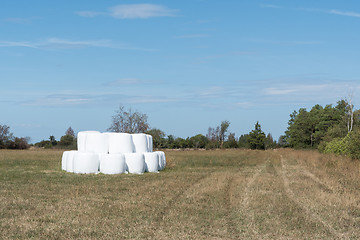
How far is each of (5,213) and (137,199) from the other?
3866 millimetres

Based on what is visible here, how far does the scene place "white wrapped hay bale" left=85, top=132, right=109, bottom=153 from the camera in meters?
23.2

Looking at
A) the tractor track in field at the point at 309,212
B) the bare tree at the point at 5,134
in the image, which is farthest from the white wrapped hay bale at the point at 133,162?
the bare tree at the point at 5,134

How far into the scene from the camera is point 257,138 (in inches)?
3570

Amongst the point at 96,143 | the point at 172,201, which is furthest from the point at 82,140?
the point at 172,201

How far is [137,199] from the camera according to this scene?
13297 millimetres

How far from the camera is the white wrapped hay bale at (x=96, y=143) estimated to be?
23.2 metres

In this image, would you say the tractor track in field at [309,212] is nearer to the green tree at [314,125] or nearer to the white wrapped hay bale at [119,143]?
the white wrapped hay bale at [119,143]

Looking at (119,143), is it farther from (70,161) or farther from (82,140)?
(70,161)

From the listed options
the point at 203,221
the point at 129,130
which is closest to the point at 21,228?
the point at 203,221

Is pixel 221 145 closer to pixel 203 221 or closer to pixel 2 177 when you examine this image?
pixel 2 177

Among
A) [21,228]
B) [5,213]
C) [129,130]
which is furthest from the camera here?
[129,130]

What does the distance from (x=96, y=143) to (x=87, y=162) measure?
1273 millimetres

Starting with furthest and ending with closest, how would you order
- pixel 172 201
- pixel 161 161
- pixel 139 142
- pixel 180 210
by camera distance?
pixel 161 161 < pixel 139 142 < pixel 172 201 < pixel 180 210

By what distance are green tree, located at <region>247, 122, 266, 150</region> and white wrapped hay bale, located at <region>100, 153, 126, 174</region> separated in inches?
2718
